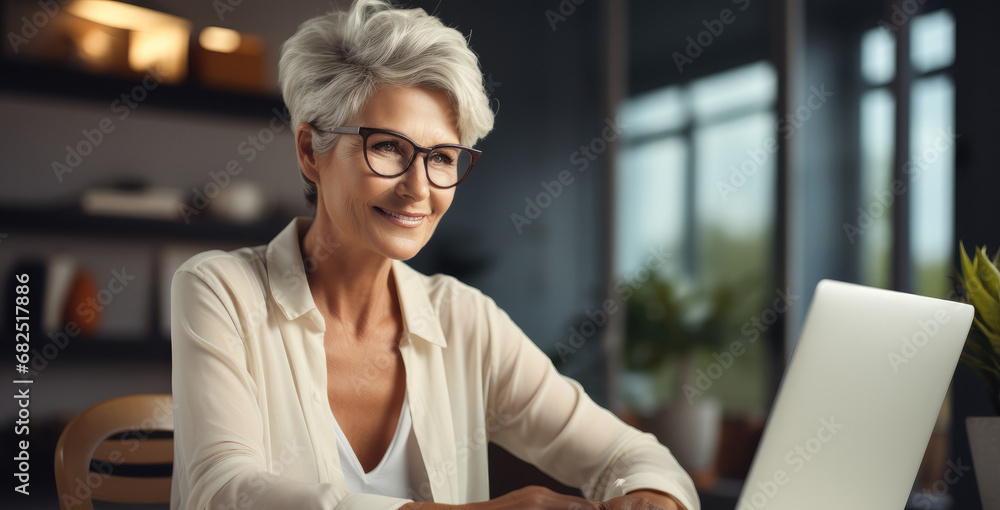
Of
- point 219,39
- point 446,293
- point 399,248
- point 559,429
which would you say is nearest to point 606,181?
point 219,39

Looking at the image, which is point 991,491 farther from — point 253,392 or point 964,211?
point 253,392

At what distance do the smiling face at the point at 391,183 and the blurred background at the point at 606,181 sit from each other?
75 centimetres

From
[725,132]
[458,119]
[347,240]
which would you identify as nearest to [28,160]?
[347,240]

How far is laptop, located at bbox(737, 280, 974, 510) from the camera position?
2.68 ft

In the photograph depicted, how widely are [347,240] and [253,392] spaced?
0.33 m

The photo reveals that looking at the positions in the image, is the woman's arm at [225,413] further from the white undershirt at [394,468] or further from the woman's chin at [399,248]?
the woman's chin at [399,248]

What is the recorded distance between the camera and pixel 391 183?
1.24 m

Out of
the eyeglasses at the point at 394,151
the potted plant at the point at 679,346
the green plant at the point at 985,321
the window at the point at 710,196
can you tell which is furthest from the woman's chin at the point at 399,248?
the window at the point at 710,196

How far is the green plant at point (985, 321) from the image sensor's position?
101cm

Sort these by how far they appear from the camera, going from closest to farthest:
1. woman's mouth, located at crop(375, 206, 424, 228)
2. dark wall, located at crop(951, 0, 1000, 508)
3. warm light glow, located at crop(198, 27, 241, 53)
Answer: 1. woman's mouth, located at crop(375, 206, 424, 228)
2. dark wall, located at crop(951, 0, 1000, 508)
3. warm light glow, located at crop(198, 27, 241, 53)

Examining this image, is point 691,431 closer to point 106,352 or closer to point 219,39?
point 106,352

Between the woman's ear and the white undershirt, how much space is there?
0.46 metres

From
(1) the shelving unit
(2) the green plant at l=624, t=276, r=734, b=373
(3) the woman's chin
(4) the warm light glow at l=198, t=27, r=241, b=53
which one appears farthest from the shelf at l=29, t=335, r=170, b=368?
(2) the green plant at l=624, t=276, r=734, b=373

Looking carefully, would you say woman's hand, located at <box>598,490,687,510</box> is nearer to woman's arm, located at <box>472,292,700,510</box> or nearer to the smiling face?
woman's arm, located at <box>472,292,700,510</box>
